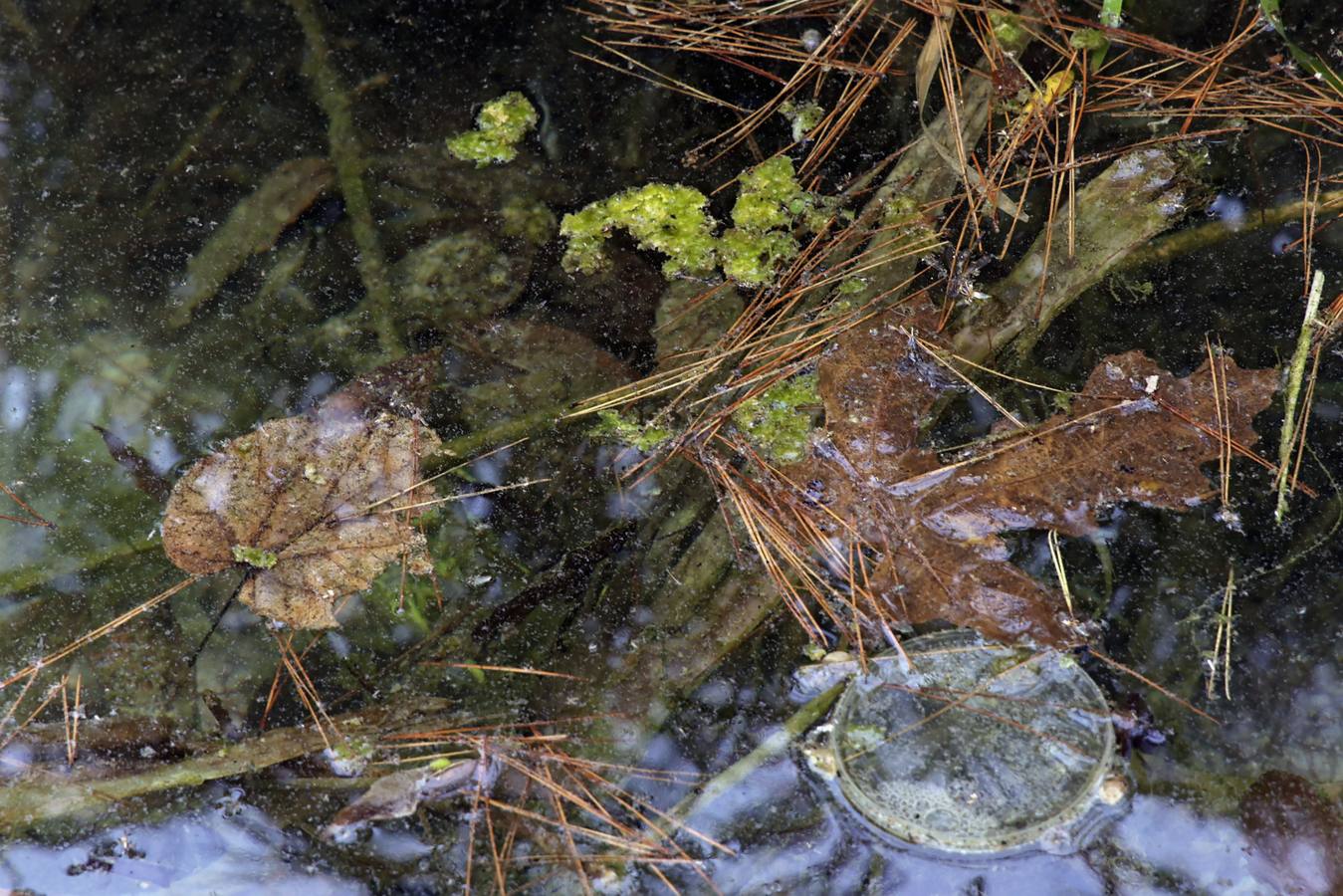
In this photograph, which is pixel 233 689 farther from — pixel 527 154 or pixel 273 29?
pixel 273 29

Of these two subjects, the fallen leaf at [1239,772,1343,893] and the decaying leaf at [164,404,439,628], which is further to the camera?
the decaying leaf at [164,404,439,628]

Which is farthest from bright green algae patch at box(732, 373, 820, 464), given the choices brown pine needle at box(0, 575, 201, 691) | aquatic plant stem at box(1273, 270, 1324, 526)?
brown pine needle at box(0, 575, 201, 691)

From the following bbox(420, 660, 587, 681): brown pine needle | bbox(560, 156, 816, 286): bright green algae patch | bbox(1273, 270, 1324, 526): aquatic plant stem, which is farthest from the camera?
bbox(560, 156, 816, 286): bright green algae patch

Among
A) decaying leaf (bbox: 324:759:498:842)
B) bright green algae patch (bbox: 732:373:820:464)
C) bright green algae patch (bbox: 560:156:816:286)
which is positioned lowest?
decaying leaf (bbox: 324:759:498:842)

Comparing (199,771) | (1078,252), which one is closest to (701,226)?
(1078,252)

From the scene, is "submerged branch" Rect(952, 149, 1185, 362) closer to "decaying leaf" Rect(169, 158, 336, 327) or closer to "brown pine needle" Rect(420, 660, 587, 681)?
"brown pine needle" Rect(420, 660, 587, 681)

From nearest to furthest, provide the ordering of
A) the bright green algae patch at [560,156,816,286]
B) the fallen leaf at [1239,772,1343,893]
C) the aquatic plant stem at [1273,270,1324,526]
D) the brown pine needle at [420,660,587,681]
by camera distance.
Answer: the fallen leaf at [1239,772,1343,893] < the aquatic plant stem at [1273,270,1324,526] < the brown pine needle at [420,660,587,681] < the bright green algae patch at [560,156,816,286]
